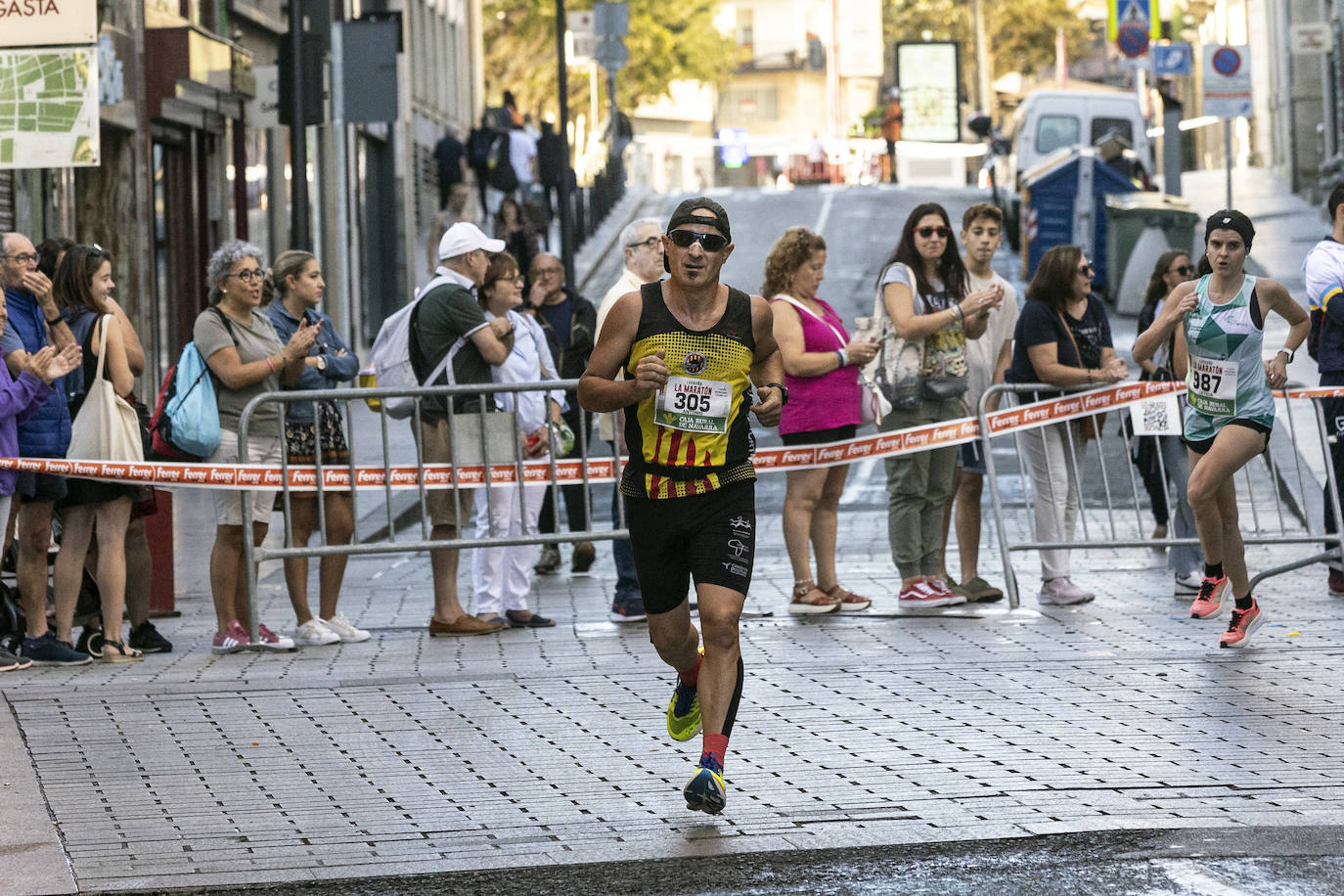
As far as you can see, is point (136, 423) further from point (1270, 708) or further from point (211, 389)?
point (1270, 708)

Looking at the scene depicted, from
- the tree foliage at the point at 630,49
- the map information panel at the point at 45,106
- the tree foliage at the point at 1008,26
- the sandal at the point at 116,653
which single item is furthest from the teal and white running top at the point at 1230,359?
the tree foliage at the point at 1008,26

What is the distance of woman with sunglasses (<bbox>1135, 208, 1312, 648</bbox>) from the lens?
29.8ft

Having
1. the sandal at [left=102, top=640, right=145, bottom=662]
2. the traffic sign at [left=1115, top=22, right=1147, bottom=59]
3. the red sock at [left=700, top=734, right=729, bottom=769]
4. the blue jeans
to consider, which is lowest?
the red sock at [left=700, top=734, right=729, bottom=769]

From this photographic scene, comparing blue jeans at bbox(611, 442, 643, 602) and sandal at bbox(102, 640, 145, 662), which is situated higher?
blue jeans at bbox(611, 442, 643, 602)

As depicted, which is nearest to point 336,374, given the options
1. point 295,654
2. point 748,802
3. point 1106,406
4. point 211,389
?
point 211,389

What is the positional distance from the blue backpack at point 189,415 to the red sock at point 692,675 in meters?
3.56

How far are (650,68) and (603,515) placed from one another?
166ft

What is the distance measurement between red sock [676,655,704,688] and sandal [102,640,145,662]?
3.61m

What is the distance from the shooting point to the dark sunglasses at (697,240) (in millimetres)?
6508

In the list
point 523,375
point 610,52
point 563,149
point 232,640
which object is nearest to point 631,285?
point 523,375

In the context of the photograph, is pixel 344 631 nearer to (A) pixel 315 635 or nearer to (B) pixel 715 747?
(A) pixel 315 635

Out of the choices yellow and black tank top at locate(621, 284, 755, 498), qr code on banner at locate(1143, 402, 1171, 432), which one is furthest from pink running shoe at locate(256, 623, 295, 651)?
qr code on banner at locate(1143, 402, 1171, 432)

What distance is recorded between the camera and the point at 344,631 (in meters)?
10.3

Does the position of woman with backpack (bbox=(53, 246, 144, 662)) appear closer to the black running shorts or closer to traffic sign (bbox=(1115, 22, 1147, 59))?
the black running shorts
